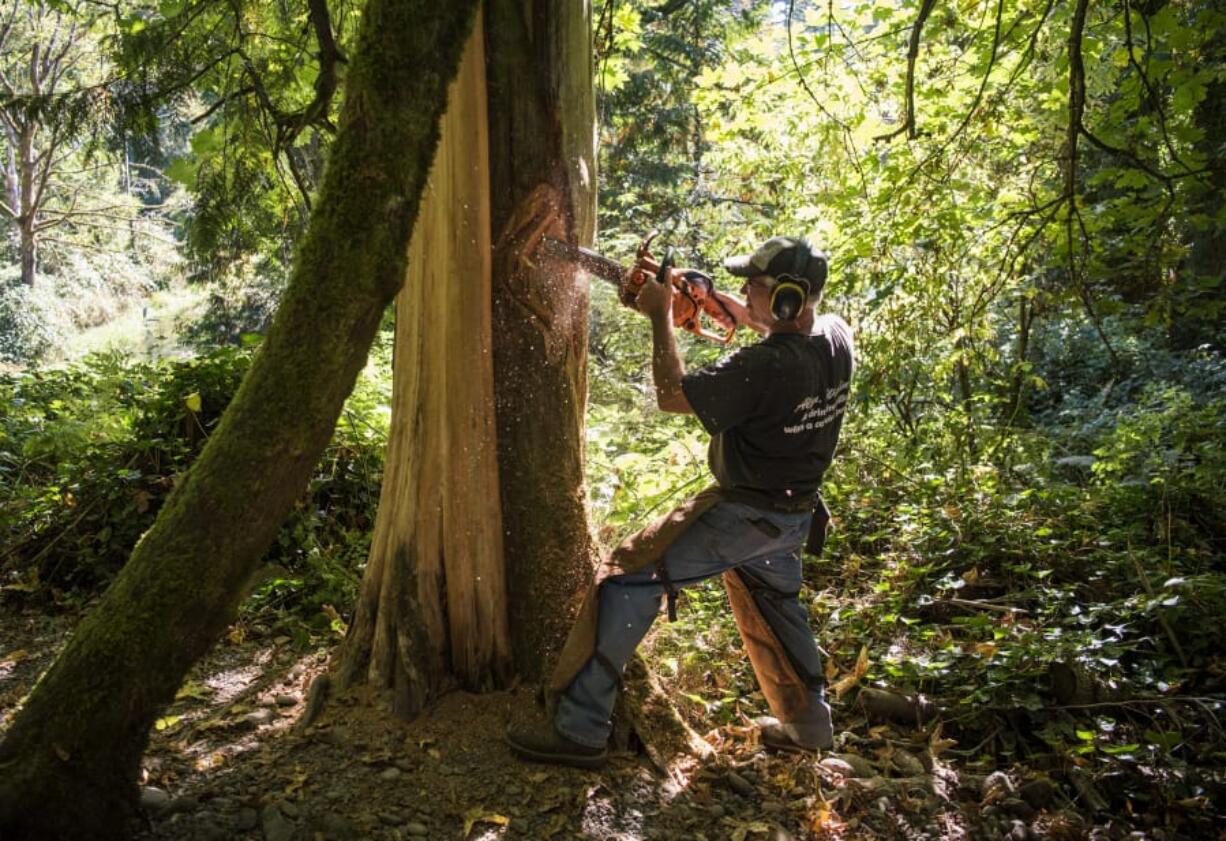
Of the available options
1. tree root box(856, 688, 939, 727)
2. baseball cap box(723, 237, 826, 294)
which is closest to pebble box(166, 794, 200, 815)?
baseball cap box(723, 237, 826, 294)

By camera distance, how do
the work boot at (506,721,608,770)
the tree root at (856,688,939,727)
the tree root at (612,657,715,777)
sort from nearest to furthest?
the work boot at (506,721,608,770) → the tree root at (612,657,715,777) → the tree root at (856,688,939,727)

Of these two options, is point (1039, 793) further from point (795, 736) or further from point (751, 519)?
point (751, 519)

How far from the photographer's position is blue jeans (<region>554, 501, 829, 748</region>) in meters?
3.13

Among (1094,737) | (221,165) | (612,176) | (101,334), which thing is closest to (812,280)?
(1094,737)

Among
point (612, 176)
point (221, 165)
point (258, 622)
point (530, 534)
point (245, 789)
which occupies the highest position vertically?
point (612, 176)

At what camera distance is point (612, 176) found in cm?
1515

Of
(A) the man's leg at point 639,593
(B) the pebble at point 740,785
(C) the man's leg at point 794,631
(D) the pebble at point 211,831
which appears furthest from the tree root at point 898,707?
(D) the pebble at point 211,831

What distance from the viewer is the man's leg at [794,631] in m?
3.62

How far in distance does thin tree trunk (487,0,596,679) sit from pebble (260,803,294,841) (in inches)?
42.3

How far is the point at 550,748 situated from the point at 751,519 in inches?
46.3

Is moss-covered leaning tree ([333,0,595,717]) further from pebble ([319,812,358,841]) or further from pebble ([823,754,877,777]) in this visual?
pebble ([823,754,877,777])

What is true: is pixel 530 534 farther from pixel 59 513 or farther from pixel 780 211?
pixel 780 211

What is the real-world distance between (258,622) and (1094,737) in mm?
4313

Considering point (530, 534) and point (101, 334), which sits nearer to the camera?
point (530, 534)
